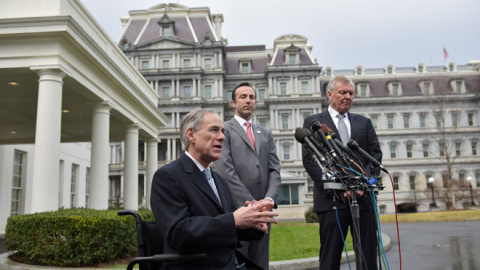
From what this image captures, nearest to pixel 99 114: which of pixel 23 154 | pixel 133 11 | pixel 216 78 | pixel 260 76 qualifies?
pixel 23 154

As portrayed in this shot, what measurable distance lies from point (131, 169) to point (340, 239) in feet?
50.8

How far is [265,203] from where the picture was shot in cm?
239

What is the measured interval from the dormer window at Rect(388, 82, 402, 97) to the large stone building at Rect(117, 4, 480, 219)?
149mm

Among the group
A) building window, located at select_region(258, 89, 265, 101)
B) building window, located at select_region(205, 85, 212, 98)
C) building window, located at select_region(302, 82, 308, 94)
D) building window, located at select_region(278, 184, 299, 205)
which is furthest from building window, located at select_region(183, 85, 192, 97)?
building window, located at select_region(278, 184, 299, 205)

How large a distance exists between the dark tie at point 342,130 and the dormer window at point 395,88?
58.3 metres

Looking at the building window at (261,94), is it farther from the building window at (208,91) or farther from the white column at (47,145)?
the white column at (47,145)

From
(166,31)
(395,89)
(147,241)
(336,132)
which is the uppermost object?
(166,31)

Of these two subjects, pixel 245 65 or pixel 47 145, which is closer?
pixel 47 145

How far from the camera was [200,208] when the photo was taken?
2.54m

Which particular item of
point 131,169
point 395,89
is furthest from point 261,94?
point 131,169

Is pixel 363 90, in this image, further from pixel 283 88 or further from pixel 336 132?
pixel 336 132

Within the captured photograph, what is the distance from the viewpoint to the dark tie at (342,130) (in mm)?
4430

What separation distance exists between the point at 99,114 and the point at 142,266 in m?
11.9

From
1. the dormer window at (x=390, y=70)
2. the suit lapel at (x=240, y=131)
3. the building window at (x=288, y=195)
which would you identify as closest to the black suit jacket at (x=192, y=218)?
the suit lapel at (x=240, y=131)
